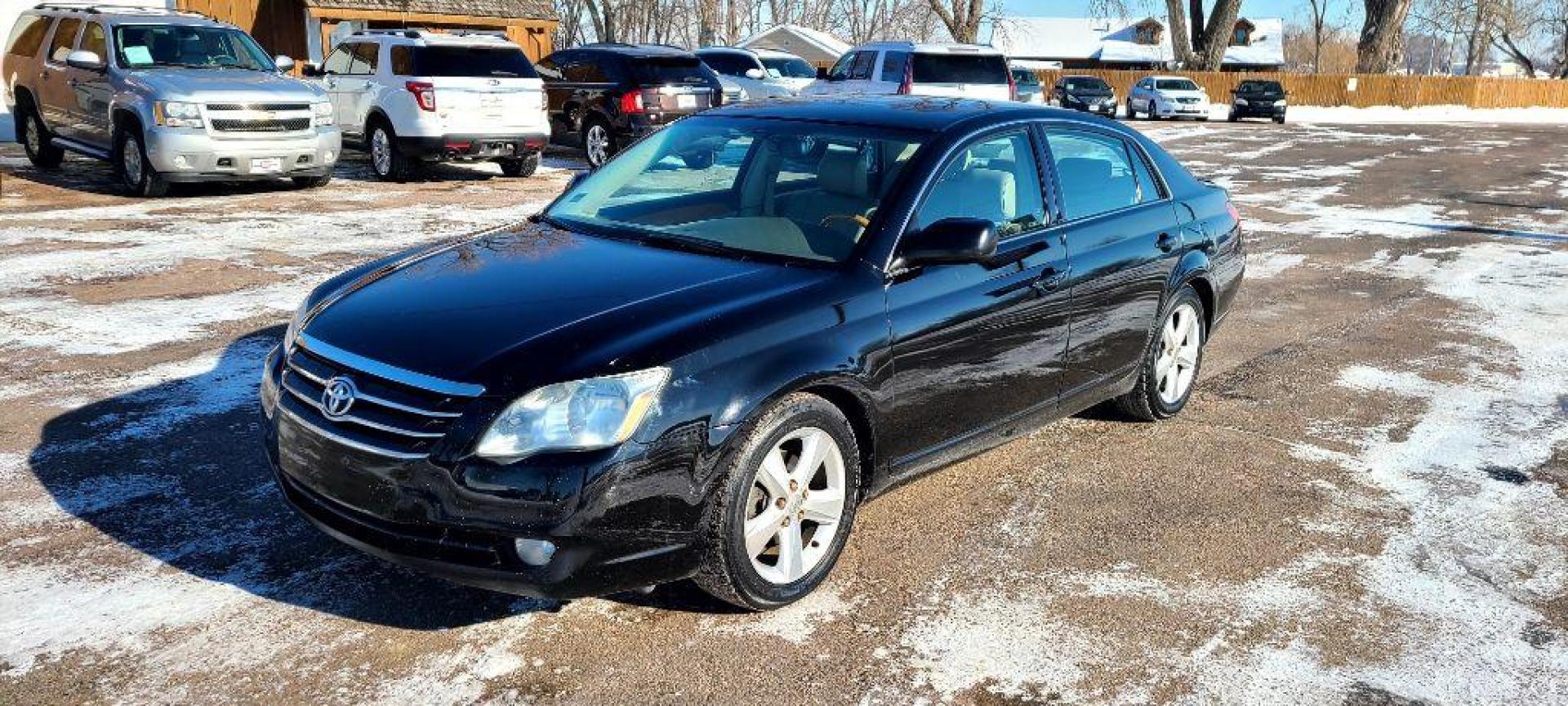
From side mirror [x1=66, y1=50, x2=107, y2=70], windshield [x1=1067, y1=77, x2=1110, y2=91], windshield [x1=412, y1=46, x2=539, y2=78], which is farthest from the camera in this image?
windshield [x1=1067, y1=77, x2=1110, y2=91]

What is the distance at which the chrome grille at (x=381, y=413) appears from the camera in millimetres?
3729

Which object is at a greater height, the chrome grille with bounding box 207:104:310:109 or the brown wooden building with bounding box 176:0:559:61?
the brown wooden building with bounding box 176:0:559:61

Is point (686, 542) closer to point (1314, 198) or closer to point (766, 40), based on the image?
point (1314, 198)

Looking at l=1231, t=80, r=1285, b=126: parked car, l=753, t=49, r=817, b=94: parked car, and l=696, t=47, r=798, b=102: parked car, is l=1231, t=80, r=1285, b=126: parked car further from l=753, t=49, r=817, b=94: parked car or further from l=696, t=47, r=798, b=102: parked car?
l=696, t=47, r=798, b=102: parked car

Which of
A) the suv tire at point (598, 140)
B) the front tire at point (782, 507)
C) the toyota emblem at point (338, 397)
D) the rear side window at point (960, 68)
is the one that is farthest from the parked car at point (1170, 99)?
the toyota emblem at point (338, 397)

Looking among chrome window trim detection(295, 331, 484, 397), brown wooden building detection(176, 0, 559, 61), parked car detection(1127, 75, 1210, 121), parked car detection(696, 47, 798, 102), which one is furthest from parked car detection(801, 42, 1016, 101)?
parked car detection(1127, 75, 1210, 121)

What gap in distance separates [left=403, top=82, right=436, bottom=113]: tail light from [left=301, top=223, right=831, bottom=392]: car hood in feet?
35.9

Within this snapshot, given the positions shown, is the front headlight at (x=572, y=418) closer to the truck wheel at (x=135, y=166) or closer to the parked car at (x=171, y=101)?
the parked car at (x=171, y=101)

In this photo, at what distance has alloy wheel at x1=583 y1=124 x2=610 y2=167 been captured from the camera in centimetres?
1853

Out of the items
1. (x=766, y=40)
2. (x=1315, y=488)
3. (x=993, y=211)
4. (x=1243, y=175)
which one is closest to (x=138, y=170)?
(x=993, y=211)

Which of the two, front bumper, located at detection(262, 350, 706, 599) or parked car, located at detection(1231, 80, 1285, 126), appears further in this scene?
parked car, located at detection(1231, 80, 1285, 126)

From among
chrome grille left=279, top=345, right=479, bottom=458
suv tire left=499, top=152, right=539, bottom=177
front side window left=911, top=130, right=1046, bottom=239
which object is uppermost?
front side window left=911, top=130, right=1046, bottom=239

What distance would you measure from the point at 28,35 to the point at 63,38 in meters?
1.27

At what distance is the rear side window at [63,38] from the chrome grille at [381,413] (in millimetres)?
12600
